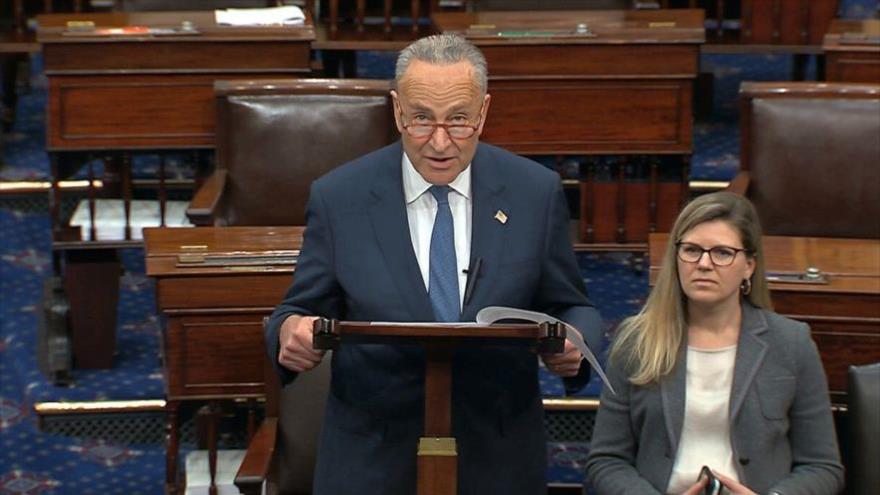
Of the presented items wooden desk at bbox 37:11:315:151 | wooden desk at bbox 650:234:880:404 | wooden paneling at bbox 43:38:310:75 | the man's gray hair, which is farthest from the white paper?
the man's gray hair

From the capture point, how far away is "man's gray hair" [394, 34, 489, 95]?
68.1 inches

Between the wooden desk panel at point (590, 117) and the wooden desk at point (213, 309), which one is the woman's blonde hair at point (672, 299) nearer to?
the wooden desk at point (213, 309)

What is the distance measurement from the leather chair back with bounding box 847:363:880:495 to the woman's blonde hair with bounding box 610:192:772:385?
282mm

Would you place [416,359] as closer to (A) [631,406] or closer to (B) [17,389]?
(A) [631,406]

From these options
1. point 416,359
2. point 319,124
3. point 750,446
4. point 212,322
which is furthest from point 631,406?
point 319,124

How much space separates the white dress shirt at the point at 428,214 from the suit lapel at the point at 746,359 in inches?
19.8

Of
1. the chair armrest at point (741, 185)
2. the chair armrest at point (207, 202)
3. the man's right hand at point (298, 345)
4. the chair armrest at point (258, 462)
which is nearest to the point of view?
the man's right hand at point (298, 345)

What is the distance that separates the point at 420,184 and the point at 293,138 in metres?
1.34

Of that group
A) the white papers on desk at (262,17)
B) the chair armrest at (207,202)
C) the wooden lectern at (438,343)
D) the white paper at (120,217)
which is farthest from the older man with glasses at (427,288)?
the white papers on desk at (262,17)

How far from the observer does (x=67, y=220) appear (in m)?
3.58

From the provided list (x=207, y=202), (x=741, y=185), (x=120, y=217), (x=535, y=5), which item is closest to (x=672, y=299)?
(x=741, y=185)

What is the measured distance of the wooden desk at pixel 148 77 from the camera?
3400mm

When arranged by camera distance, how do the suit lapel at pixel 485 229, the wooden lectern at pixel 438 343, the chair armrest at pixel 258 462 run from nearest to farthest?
the wooden lectern at pixel 438 343 → the suit lapel at pixel 485 229 → the chair armrest at pixel 258 462

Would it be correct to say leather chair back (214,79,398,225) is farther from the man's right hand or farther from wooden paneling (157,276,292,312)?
the man's right hand
